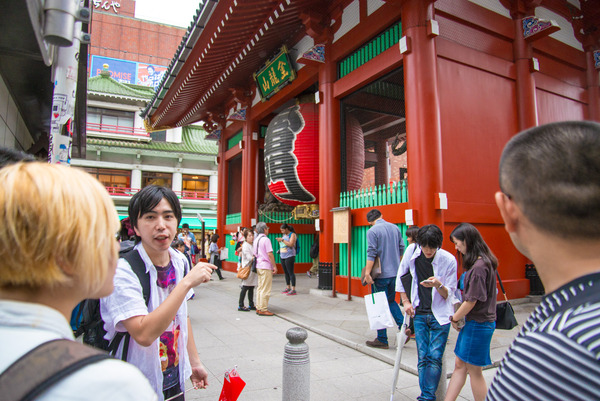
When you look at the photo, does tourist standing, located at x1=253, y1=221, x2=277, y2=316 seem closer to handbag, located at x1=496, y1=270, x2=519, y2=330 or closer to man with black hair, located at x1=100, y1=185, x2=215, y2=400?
handbag, located at x1=496, y1=270, x2=519, y2=330

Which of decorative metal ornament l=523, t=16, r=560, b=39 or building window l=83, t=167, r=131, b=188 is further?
building window l=83, t=167, r=131, b=188

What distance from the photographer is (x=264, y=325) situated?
5.90 m

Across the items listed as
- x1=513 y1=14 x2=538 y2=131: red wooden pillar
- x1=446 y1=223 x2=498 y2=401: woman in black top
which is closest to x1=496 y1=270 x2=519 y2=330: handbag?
x1=446 y1=223 x2=498 y2=401: woman in black top

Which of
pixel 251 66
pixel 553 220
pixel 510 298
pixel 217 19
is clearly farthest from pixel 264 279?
pixel 251 66

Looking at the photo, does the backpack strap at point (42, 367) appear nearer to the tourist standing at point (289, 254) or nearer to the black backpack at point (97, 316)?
the black backpack at point (97, 316)

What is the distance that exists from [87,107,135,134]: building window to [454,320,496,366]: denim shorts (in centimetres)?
2653

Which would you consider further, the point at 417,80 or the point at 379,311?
the point at 417,80

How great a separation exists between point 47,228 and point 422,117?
624 cm

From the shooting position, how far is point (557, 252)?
88cm

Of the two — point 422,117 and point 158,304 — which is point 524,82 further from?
point 158,304

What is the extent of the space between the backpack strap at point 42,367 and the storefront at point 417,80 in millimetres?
5942

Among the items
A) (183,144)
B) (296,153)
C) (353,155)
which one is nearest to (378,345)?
(353,155)

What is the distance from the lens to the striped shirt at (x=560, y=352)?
722 mm

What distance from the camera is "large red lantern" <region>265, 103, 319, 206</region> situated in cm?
920
